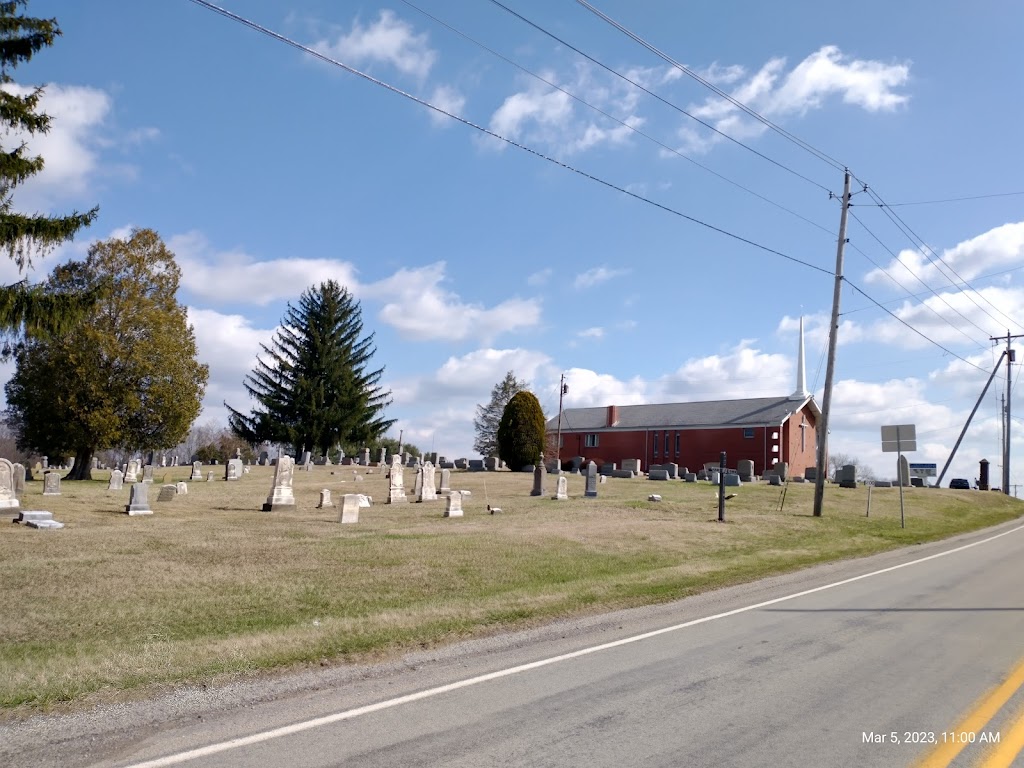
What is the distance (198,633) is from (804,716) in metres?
5.95

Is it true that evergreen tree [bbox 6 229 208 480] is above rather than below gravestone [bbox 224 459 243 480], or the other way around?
above

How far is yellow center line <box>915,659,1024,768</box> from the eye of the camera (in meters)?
4.97

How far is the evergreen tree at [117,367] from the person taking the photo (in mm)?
33219

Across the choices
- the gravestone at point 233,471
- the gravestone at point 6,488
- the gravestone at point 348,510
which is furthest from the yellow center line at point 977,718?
the gravestone at point 233,471

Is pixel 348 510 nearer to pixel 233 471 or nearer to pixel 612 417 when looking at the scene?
pixel 233 471

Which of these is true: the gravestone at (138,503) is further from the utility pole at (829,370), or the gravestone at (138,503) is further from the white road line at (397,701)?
the utility pole at (829,370)

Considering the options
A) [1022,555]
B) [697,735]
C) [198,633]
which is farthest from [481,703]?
[1022,555]

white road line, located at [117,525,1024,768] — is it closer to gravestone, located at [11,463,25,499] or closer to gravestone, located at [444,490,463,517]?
gravestone, located at [444,490,463,517]

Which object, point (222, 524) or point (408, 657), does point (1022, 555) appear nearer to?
point (408, 657)

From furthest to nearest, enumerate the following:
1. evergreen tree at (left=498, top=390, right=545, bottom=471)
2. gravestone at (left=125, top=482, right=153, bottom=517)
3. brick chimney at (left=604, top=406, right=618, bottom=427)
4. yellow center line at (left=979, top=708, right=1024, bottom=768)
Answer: brick chimney at (left=604, top=406, right=618, bottom=427), evergreen tree at (left=498, top=390, right=545, bottom=471), gravestone at (left=125, top=482, right=153, bottom=517), yellow center line at (left=979, top=708, right=1024, bottom=768)

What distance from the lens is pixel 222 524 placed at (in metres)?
17.3

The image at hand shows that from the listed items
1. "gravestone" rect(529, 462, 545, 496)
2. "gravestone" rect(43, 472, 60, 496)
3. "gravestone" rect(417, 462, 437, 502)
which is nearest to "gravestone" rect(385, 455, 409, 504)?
"gravestone" rect(417, 462, 437, 502)

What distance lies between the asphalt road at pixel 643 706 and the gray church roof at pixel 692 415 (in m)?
56.1

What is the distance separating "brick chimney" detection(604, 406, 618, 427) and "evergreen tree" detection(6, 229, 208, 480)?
42926mm
